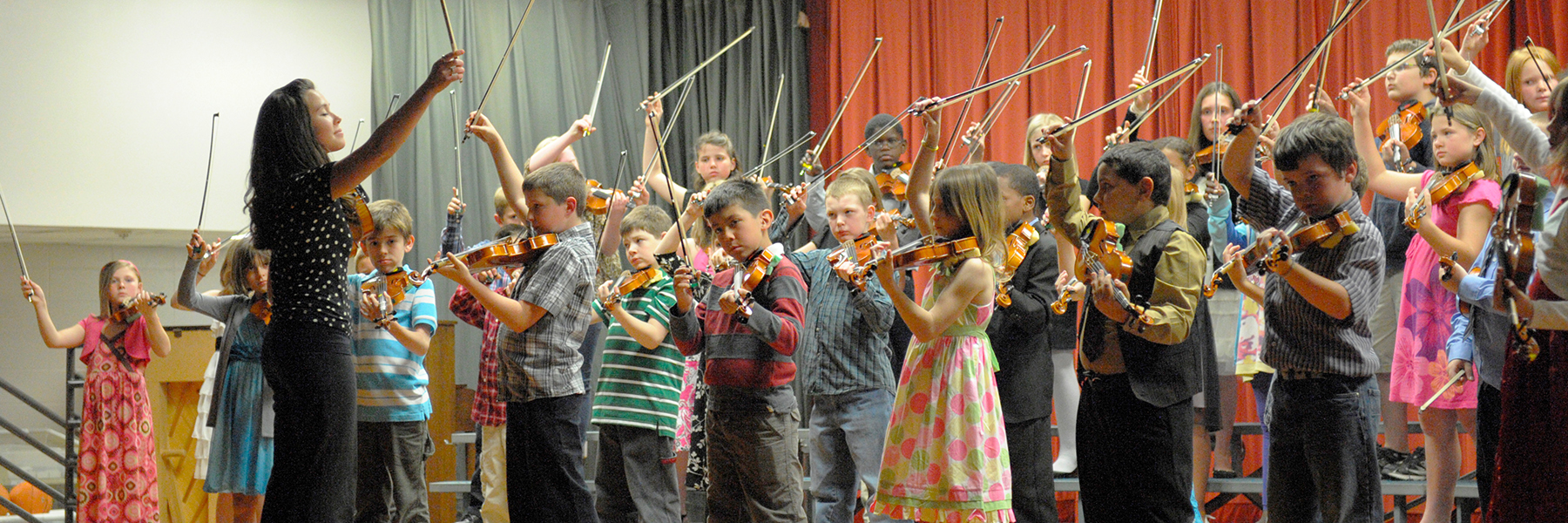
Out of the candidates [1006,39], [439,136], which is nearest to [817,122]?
[1006,39]

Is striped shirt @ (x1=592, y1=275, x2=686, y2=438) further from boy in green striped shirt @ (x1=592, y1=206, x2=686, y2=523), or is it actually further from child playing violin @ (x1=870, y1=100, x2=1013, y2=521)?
child playing violin @ (x1=870, y1=100, x2=1013, y2=521)

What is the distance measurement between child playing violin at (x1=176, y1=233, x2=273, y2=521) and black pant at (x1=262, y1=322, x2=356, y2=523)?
4.25 ft

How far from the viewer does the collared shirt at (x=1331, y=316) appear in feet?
7.47

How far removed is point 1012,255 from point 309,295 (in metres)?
1.51

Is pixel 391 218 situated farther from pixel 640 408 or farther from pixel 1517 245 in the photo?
pixel 1517 245

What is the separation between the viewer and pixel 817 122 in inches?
229

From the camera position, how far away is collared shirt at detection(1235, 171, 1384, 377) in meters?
2.28

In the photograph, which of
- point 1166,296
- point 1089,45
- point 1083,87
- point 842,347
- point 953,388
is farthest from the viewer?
point 1089,45

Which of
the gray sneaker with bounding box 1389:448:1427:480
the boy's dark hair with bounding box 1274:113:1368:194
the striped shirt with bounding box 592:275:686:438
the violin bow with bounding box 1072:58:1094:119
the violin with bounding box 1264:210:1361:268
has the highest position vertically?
the violin bow with bounding box 1072:58:1094:119

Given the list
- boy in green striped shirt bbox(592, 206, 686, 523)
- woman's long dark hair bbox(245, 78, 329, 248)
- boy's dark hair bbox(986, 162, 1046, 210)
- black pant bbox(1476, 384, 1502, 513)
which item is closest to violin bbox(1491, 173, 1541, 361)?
black pant bbox(1476, 384, 1502, 513)

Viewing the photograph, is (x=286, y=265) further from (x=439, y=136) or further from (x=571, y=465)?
(x=439, y=136)

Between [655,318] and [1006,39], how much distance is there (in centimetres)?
265

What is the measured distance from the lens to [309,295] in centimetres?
233

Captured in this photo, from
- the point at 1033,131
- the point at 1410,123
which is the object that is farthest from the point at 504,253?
the point at 1410,123
